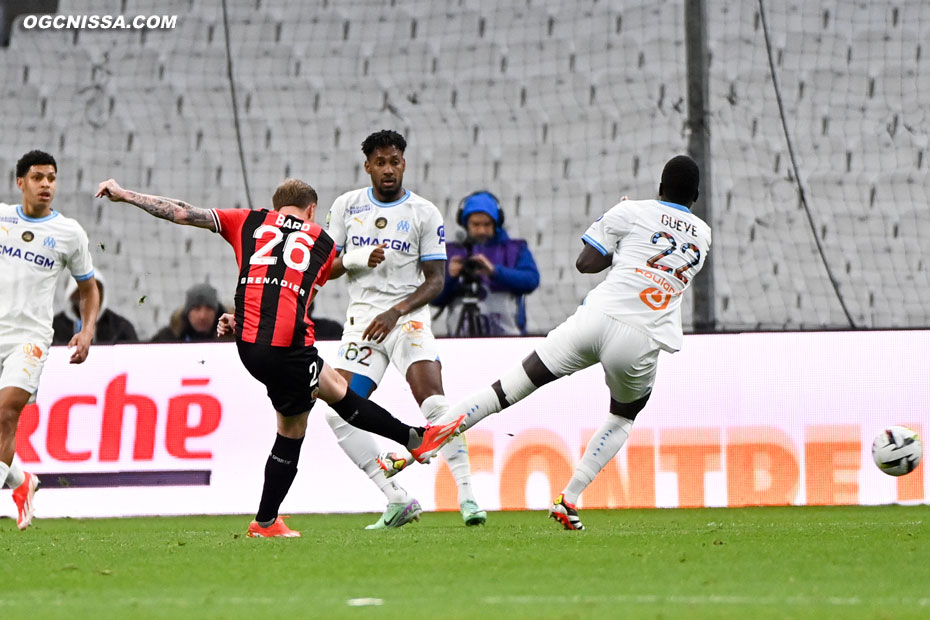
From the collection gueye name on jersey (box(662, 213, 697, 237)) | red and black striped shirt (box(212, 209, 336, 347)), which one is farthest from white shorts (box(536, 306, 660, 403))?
red and black striped shirt (box(212, 209, 336, 347))

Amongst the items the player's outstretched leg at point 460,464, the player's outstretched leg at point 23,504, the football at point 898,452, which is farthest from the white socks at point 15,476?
the football at point 898,452

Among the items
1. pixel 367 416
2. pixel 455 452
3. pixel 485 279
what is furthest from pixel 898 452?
pixel 485 279

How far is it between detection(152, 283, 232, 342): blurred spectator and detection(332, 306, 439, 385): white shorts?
10.3 feet

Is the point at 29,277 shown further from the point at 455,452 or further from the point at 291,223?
the point at 455,452

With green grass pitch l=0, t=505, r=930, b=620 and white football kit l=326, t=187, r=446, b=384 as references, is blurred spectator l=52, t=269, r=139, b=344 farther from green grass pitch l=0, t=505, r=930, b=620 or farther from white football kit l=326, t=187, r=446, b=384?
green grass pitch l=0, t=505, r=930, b=620

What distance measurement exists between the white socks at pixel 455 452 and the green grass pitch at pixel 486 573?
0.35 m

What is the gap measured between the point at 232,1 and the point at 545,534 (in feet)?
27.9

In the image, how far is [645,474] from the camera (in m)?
9.88

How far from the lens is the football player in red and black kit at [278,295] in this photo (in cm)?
665

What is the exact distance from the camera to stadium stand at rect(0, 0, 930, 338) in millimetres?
12242

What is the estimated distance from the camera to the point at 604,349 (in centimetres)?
728

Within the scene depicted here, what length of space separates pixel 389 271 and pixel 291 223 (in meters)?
1.63

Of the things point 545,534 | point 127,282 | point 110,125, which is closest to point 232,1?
point 110,125

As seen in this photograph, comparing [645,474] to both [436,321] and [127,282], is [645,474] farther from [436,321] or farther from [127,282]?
[127,282]
